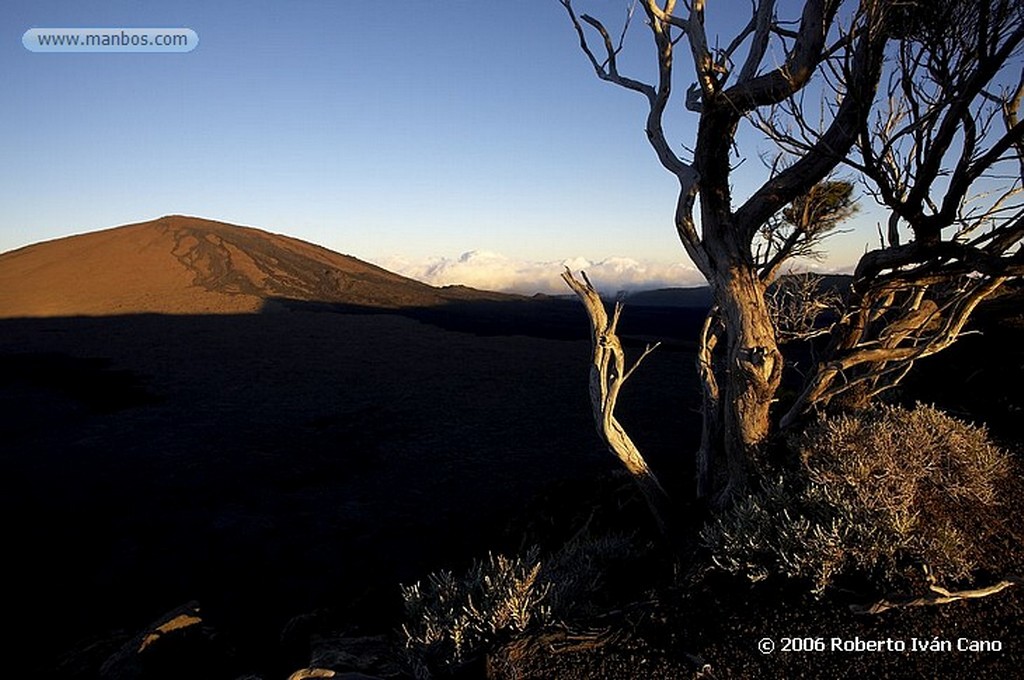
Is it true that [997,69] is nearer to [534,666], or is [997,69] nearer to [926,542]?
[926,542]

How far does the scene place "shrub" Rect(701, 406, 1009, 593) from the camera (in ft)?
11.9

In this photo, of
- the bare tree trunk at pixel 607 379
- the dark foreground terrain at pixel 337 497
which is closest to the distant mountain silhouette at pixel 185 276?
the dark foreground terrain at pixel 337 497

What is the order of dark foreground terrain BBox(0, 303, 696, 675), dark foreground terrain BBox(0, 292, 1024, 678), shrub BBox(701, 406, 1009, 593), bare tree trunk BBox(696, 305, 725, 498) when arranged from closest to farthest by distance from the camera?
dark foreground terrain BBox(0, 292, 1024, 678)
shrub BBox(701, 406, 1009, 593)
bare tree trunk BBox(696, 305, 725, 498)
dark foreground terrain BBox(0, 303, 696, 675)

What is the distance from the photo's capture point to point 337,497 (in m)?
10.5

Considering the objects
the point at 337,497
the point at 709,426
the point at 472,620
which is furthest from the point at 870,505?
the point at 337,497

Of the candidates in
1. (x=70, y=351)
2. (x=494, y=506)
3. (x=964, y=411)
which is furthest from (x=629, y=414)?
(x=70, y=351)

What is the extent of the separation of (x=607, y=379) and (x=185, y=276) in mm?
58060

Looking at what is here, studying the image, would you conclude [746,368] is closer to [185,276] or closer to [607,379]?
[607,379]

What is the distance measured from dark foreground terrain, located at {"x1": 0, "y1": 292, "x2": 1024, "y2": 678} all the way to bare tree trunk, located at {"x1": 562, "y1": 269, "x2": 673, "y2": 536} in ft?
3.94

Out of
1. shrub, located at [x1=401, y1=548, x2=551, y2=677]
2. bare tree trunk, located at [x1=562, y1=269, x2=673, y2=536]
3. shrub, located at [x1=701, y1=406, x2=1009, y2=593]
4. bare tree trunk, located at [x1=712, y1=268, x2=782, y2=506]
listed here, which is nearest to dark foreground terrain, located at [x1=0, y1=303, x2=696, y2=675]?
shrub, located at [x1=401, y1=548, x2=551, y2=677]

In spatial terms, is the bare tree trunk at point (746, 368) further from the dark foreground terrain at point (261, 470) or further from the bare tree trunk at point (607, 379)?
the dark foreground terrain at point (261, 470)

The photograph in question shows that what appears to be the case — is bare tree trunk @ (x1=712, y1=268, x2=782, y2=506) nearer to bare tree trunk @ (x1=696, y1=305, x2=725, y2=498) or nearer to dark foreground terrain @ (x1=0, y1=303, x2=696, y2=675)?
bare tree trunk @ (x1=696, y1=305, x2=725, y2=498)

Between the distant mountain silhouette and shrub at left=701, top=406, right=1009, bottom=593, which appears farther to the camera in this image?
the distant mountain silhouette

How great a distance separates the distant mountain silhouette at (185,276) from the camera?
4494 cm
